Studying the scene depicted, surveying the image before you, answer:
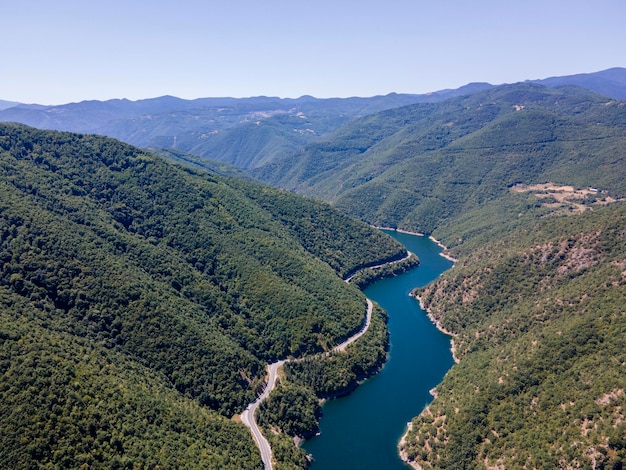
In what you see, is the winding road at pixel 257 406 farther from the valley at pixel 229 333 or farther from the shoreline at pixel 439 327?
the shoreline at pixel 439 327

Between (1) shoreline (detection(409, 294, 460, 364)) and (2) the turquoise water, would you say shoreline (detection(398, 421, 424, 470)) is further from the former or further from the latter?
(1) shoreline (detection(409, 294, 460, 364))

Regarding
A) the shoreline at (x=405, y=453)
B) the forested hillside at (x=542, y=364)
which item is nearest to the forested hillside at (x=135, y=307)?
the shoreline at (x=405, y=453)

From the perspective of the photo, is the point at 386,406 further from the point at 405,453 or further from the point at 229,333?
the point at 229,333

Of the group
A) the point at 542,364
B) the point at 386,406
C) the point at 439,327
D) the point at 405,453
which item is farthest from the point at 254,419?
the point at 439,327

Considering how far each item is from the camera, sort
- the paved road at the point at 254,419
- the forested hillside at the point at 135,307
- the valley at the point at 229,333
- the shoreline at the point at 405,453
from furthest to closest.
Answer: the shoreline at the point at 405,453 < the paved road at the point at 254,419 < the valley at the point at 229,333 < the forested hillside at the point at 135,307

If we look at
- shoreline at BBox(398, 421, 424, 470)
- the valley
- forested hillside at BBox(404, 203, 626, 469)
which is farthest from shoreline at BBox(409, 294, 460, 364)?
shoreline at BBox(398, 421, 424, 470)
